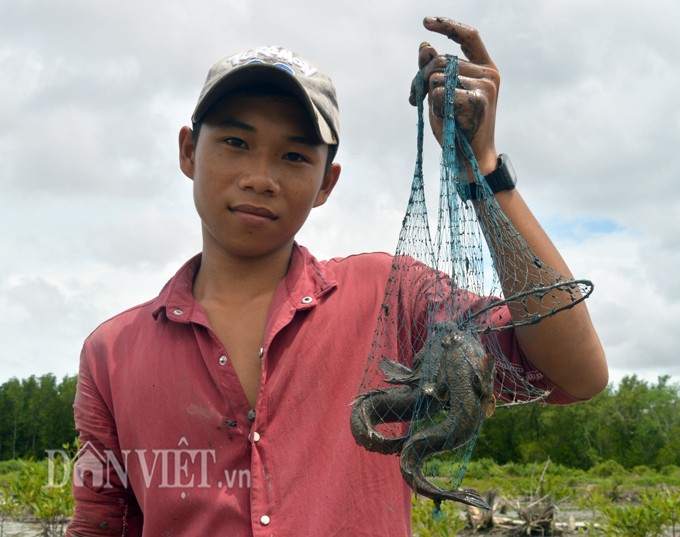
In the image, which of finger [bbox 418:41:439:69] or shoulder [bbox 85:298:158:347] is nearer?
finger [bbox 418:41:439:69]

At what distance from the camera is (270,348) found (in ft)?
7.68

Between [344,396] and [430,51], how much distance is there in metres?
1.23

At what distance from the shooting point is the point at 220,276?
8.58 ft

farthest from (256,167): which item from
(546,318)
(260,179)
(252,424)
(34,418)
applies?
(34,418)

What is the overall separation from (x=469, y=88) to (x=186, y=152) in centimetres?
119

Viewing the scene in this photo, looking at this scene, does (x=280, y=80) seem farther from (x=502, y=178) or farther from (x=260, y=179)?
(x=502, y=178)

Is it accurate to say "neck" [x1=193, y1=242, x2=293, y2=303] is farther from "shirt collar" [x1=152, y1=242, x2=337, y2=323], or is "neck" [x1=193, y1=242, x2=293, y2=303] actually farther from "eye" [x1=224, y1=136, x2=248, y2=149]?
"eye" [x1=224, y1=136, x2=248, y2=149]

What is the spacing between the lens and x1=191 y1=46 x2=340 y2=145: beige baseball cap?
2.27m

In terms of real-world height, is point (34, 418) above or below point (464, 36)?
above

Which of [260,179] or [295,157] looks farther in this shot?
[295,157]

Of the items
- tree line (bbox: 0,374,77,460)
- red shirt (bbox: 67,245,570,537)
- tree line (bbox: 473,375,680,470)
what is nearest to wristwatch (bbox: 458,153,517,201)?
red shirt (bbox: 67,245,570,537)

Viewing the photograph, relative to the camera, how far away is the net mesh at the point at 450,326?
5.95ft

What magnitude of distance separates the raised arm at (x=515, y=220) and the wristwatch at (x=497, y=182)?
0.06 feet

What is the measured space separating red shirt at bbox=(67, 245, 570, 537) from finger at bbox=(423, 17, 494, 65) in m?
0.87
